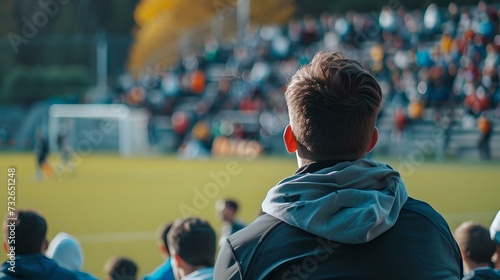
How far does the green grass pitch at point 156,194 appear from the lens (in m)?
11.8

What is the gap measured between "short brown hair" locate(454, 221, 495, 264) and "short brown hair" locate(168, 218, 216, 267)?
1.28 meters

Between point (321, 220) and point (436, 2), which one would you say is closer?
point (321, 220)

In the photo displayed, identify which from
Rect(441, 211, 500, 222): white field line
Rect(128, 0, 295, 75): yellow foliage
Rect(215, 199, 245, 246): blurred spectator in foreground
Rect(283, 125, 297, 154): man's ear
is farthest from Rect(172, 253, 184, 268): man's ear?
Rect(128, 0, 295, 75): yellow foliage

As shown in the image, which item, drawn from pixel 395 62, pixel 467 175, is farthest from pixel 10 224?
pixel 395 62

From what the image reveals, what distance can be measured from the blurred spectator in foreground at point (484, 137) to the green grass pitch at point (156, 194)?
167cm

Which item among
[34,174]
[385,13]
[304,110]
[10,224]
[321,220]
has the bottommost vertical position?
[34,174]

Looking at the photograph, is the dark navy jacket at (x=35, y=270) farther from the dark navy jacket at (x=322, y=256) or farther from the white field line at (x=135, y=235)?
the white field line at (x=135, y=235)

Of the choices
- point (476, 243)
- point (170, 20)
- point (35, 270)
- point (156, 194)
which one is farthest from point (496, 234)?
point (170, 20)

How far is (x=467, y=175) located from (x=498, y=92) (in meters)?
6.07

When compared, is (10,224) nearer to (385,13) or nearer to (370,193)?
(370,193)

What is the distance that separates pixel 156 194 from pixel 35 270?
42.4 feet

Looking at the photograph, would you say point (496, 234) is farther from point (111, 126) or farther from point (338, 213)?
point (111, 126)

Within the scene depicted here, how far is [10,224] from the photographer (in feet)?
13.5

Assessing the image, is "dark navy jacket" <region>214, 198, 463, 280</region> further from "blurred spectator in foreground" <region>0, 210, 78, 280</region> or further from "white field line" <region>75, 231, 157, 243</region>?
"white field line" <region>75, 231, 157, 243</region>
